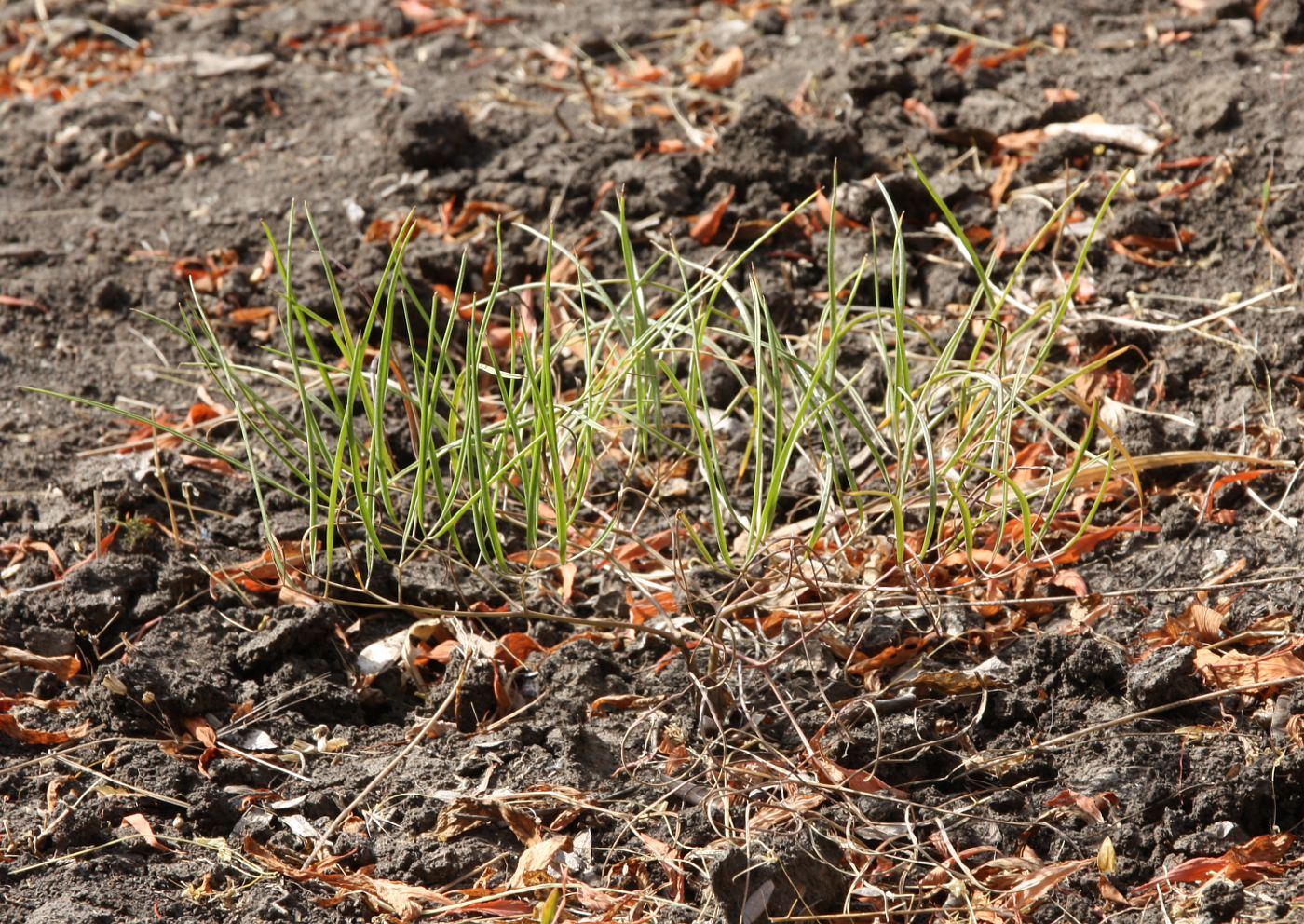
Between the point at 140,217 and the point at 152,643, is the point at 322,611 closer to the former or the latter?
the point at 152,643

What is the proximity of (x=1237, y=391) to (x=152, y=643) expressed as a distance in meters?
2.17

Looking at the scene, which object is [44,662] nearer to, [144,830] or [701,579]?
[144,830]

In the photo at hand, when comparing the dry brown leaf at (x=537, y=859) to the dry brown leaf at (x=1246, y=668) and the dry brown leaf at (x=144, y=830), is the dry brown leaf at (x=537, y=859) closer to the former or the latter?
the dry brown leaf at (x=144, y=830)

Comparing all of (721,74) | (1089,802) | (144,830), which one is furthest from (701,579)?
(721,74)

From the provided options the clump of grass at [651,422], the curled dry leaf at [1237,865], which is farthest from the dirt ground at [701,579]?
the clump of grass at [651,422]

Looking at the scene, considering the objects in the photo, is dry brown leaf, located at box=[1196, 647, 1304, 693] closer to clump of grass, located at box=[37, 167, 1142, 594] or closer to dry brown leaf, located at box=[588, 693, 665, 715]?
clump of grass, located at box=[37, 167, 1142, 594]

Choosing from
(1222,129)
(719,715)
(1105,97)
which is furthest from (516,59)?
(719,715)

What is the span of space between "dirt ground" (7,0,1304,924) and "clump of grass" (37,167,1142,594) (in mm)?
154

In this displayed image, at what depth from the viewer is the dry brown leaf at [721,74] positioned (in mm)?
3793

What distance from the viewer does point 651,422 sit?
259 cm

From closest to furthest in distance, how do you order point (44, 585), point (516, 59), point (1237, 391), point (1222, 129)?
1. point (44, 585)
2. point (1237, 391)
3. point (1222, 129)
4. point (516, 59)

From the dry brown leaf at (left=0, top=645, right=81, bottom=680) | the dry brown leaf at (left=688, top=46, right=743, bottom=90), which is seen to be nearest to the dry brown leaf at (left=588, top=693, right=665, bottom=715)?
the dry brown leaf at (left=0, top=645, right=81, bottom=680)

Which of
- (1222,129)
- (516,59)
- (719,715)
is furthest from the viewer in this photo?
(516,59)

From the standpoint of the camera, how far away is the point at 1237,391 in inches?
98.9
